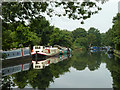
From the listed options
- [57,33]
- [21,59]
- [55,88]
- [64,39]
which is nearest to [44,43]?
[57,33]

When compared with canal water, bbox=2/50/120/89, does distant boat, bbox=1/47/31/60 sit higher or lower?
higher

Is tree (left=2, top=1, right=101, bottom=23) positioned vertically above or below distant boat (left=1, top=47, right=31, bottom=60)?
above

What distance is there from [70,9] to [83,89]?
178 inches

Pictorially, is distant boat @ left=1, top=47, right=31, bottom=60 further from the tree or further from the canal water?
the tree

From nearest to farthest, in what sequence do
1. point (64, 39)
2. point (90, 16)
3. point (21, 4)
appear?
point (90, 16) → point (21, 4) → point (64, 39)

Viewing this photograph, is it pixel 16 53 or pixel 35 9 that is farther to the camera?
pixel 16 53

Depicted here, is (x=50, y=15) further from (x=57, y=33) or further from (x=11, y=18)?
(x=57, y=33)

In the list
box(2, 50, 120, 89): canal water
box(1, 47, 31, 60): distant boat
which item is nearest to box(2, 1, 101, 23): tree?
box(2, 50, 120, 89): canal water

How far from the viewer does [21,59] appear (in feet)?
97.8

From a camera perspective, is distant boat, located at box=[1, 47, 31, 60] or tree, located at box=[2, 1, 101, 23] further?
Result: distant boat, located at box=[1, 47, 31, 60]

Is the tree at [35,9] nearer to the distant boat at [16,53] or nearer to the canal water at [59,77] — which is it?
the canal water at [59,77]

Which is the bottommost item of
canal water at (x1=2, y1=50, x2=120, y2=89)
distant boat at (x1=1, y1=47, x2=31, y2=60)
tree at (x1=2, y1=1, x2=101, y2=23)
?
canal water at (x1=2, y1=50, x2=120, y2=89)

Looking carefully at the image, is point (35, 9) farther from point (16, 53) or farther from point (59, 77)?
point (16, 53)

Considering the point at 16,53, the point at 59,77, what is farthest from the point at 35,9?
the point at 16,53
